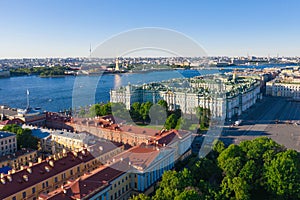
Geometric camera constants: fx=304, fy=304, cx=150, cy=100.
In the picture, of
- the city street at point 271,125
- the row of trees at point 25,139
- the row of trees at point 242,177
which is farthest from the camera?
the city street at point 271,125

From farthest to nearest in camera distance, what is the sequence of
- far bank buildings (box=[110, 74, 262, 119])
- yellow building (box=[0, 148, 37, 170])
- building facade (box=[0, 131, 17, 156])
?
far bank buildings (box=[110, 74, 262, 119]), building facade (box=[0, 131, 17, 156]), yellow building (box=[0, 148, 37, 170])

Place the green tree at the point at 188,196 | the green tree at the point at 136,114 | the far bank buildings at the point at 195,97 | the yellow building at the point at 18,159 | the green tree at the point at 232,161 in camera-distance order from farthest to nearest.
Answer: the far bank buildings at the point at 195,97, the green tree at the point at 136,114, the yellow building at the point at 18,159, the green tree at the point at 232,161, the green tree at the point at 188,196

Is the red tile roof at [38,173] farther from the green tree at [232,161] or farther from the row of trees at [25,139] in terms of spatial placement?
the green tree at [232,161]

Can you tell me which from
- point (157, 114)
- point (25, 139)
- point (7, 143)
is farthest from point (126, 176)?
point (157, 114)

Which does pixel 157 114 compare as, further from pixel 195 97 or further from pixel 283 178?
pixel 283 178

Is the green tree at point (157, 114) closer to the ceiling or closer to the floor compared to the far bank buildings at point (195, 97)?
closer to the floor

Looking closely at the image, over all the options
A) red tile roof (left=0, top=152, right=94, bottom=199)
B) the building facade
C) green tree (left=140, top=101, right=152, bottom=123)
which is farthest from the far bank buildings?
red tile roof (left=0, top=152, right=94, bottom=199)

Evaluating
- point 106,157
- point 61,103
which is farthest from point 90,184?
point 61,103

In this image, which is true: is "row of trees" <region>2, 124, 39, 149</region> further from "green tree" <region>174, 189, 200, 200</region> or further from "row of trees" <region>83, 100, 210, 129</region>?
"green tree" <region>174, 189, 200, 200</region>

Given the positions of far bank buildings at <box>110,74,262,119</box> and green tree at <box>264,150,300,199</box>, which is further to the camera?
far bank buildings at <box>110,74,262,119</box>

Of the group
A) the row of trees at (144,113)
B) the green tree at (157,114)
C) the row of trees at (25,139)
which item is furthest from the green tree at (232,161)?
the green tree at (157,114)
